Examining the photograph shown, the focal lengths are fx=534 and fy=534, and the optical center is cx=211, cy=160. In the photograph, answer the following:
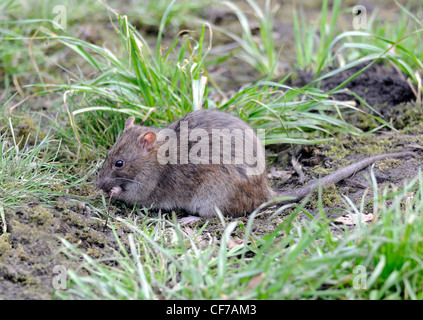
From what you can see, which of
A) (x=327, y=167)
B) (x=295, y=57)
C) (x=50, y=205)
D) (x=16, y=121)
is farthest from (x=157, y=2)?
(x=50, y=205)

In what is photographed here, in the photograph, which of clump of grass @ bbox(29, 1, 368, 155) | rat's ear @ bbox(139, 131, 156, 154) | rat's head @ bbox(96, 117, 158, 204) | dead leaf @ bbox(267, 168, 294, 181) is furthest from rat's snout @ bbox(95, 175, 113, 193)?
dead leaf @ bbox(267, 168, 294, 181)

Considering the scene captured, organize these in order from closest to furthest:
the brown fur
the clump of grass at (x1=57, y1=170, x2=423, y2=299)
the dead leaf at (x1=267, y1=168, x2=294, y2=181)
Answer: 1. the clump of grass at (x1=57, y1=170, x2=423, y2=299)
2. the brown fur
3. the dead leaf at (x1=267, y1=168, x2=294, y2=181)

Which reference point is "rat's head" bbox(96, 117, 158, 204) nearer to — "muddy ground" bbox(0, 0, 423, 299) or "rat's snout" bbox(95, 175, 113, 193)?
"rat's snout" bbox(95, 175, 113, 193)

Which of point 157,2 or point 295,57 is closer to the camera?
point 295,57

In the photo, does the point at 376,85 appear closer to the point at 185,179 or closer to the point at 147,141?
the point at 185,179

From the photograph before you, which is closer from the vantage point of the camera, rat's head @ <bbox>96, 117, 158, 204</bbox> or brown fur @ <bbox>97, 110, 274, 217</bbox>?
brown fur @ <bbox>97, 110, 274, 217</bbox>
